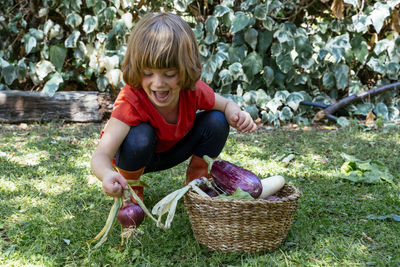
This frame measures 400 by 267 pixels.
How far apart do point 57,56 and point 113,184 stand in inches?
133

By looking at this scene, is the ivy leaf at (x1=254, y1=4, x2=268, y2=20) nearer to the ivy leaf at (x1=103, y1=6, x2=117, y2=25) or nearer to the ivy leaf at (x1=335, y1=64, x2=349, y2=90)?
the ivy leaf at (x1=335, y1=64, x2=349, y2=90)

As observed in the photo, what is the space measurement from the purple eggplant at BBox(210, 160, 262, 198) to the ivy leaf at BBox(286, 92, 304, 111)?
2.70 meters

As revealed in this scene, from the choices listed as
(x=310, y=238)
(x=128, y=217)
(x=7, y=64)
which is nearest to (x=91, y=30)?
(x=7, y=64)

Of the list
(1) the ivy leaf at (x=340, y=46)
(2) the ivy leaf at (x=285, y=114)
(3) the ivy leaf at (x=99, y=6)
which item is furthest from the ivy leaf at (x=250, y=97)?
(3) the ivy leaf at (x=99, y=6)

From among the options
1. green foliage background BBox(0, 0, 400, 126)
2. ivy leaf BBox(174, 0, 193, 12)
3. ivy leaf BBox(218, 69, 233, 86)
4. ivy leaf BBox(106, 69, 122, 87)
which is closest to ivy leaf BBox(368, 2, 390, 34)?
green foliage background BBox(0, 0, 400, 126)

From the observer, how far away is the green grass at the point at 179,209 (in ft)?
5.39

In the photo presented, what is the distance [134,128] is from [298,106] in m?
2.89

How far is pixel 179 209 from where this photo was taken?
2.16 metres

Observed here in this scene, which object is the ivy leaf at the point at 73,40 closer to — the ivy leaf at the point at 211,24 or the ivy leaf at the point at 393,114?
the ivy leaf at the point at 211,24

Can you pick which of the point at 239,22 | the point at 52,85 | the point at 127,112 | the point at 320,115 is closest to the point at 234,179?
the point at 127,112

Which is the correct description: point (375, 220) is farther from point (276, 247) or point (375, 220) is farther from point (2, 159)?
point (2, 159)

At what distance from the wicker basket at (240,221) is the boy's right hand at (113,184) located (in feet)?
0.81

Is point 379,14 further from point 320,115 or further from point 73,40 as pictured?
point 73,40

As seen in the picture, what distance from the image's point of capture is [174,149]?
7.18 feet
